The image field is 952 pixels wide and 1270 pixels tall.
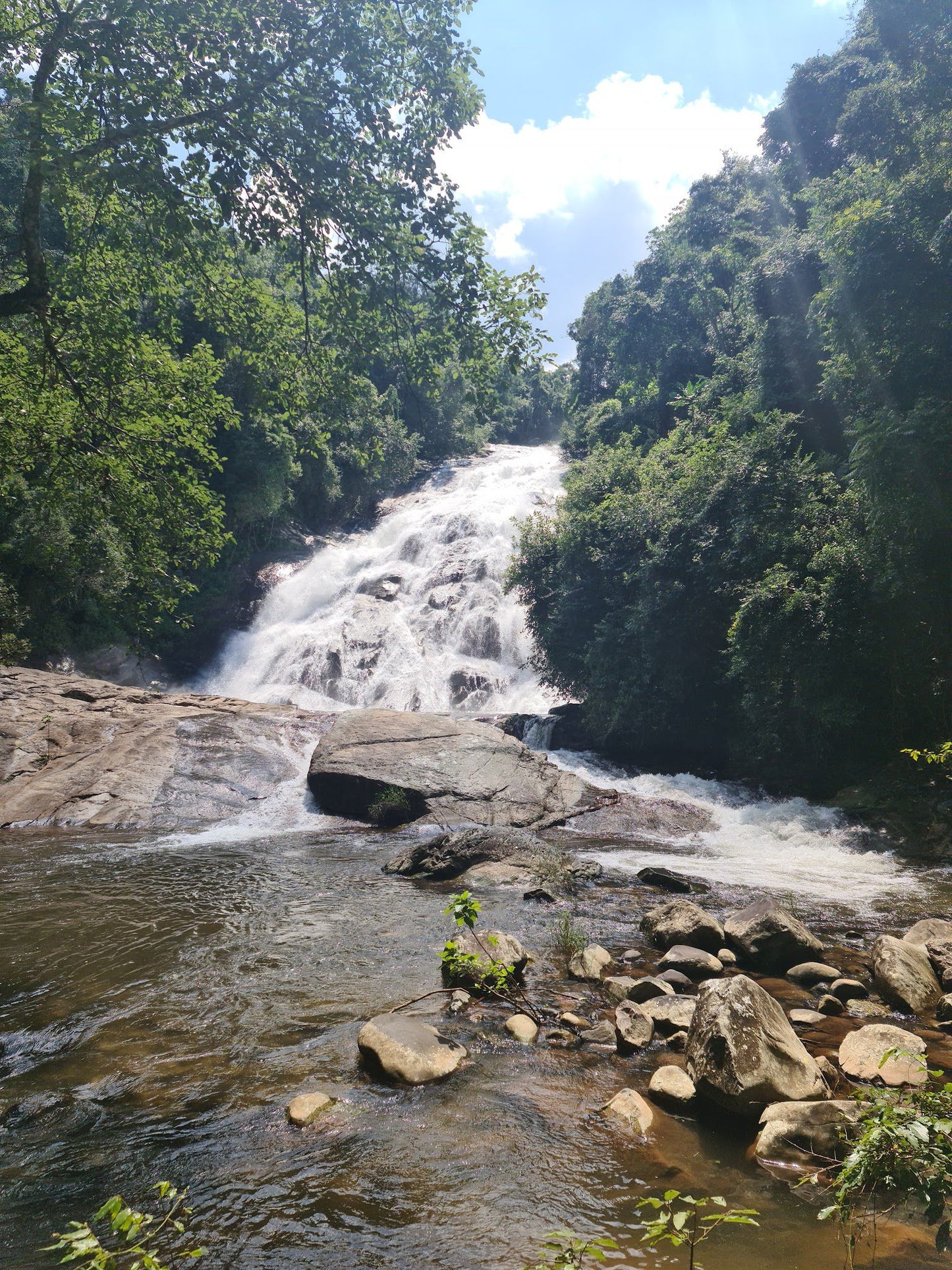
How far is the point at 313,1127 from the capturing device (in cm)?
376

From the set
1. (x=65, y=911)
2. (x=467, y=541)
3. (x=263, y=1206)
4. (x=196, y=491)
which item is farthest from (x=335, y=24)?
(x=467, y=541)

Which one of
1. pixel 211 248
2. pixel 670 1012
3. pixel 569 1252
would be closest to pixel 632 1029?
pixel 670 1012

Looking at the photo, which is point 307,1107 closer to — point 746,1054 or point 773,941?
point 746,1054

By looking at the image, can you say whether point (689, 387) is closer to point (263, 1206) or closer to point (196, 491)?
point (196, 491)

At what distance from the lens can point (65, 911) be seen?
7.88 metres

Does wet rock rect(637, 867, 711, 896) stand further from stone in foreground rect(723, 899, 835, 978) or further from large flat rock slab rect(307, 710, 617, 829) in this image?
large flat rock slab rect(307, 710, 617, 829)

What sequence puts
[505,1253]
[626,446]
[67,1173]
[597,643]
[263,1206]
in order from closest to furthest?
[505,1253]
[263,1206]
[67,1173]
[597,643]
[626,446]

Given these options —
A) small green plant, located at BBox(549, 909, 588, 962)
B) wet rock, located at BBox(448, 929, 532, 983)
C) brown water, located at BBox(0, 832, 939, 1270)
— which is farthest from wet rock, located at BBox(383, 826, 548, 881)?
wet rock, located at BBox(448, 929, 532, 983)

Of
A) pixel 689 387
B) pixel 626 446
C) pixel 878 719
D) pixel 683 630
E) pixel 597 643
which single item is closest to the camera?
pixel 878 719

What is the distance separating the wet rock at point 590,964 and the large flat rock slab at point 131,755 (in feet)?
31.2

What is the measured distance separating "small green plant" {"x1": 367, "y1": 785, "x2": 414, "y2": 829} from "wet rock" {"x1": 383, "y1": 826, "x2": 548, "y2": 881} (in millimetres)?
2747

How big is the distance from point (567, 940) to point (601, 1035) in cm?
167

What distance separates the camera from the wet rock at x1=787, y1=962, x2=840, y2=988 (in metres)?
5.96

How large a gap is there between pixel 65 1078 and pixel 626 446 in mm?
23751
